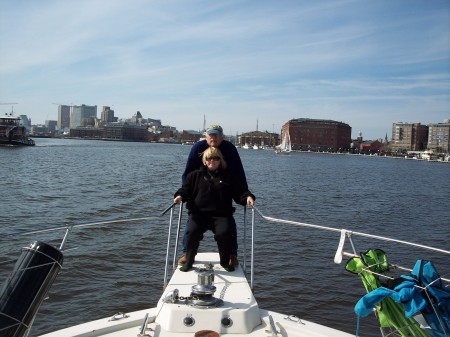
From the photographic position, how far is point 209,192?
5754mm

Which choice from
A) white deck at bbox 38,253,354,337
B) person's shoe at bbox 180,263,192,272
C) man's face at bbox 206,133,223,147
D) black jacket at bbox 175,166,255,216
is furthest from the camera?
man's face at bbox 206,133,223,147

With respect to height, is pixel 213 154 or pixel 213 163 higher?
pixel 213 154

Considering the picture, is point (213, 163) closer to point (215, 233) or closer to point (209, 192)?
point (209, 192)

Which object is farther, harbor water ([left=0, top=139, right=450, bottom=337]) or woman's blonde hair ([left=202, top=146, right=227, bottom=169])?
harbor water ([left=0, top=139, right=450, bottom=337])

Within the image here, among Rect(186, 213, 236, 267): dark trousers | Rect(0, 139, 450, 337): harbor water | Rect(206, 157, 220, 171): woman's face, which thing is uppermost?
Rect(206, 157, 220, 171): woman's face

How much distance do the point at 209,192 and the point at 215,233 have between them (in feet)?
1.74

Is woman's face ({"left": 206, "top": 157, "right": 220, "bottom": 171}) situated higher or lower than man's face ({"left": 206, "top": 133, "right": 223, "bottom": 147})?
lower

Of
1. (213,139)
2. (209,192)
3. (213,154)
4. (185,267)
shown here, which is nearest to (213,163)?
(213,154)

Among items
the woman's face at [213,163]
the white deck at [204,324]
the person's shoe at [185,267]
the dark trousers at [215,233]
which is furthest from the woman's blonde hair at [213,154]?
the white deck at [204,324]

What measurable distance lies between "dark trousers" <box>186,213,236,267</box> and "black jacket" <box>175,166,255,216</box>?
92mm

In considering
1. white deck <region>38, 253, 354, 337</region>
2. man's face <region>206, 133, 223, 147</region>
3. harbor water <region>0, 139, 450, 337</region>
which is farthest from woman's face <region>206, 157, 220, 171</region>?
white deck <region>38, 253, 354, 337</region>

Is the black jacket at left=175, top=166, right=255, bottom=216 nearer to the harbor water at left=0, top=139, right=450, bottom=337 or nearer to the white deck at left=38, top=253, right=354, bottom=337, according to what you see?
the harbor water at left=0, top=139, right=450, bottom=337

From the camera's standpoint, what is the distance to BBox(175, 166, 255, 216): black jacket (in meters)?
5.75

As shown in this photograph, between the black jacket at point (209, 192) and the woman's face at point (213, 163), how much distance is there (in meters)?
0.08
